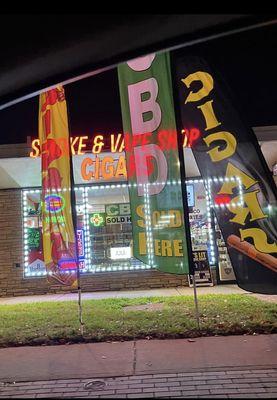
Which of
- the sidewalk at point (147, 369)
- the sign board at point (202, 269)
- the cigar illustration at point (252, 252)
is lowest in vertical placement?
the sidewalk at point (147, 369)

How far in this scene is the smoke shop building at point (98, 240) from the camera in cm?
1238

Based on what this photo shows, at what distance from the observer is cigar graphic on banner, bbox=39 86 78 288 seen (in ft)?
23.7

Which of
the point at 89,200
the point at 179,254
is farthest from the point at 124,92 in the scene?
the point at 89,200

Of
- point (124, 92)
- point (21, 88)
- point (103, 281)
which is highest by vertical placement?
point (124, 92)

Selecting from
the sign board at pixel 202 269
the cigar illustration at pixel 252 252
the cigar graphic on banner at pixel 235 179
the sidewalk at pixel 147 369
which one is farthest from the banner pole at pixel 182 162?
the sign board at pixel 202 269

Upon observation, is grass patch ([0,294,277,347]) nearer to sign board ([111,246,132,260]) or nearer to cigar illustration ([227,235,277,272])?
cigar illustration ([227,235,277,272])

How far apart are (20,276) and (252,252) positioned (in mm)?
Answer: 7913

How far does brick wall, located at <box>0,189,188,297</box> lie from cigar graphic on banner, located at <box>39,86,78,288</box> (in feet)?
16.9

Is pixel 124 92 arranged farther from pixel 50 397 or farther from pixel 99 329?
pixel 50 397

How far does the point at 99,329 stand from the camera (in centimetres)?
761

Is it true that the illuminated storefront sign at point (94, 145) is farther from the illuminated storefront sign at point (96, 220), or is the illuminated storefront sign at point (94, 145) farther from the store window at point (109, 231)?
the illuminated storefront sign at point (96, 220)

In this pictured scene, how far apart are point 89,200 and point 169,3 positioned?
9945 mm

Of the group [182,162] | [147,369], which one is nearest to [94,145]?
[182,162]

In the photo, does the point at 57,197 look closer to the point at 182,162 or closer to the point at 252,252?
the point at 182,162
